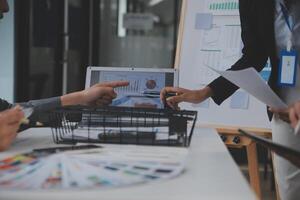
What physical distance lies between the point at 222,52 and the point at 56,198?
1.73m

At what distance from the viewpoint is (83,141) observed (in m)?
1.02

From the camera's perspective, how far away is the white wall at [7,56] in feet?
11.3

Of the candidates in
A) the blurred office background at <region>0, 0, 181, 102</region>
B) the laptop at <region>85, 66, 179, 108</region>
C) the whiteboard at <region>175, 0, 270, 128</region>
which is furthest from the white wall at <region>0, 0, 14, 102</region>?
the laptop at <region>85, 66, 179, 108</region>

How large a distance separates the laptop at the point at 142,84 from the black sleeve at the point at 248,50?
16 cm

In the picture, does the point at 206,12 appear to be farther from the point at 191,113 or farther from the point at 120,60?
the point at 120,60

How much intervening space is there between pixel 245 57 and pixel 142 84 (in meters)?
0.41

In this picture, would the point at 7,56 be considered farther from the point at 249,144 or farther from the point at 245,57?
the point at 245,57

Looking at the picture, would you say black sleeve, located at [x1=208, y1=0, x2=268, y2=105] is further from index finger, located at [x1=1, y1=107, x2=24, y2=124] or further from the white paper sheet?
index finger, located at [x1=1, y1=107, x2=24, y2=124]

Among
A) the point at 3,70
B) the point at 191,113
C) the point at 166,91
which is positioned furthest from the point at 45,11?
the point at 191,113

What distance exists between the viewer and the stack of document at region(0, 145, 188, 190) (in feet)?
2.20

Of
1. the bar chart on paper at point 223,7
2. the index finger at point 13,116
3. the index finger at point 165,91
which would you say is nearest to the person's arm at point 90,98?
the index finger at point 165,91

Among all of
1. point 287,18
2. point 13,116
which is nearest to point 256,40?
point 287,18

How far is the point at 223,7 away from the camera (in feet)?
7.40

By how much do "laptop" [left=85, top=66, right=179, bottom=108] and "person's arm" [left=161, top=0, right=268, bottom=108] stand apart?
72 mm
